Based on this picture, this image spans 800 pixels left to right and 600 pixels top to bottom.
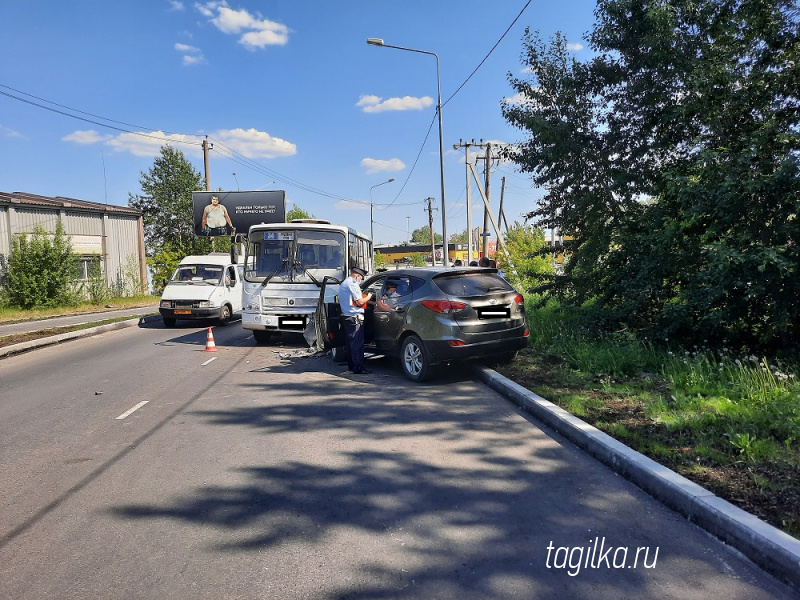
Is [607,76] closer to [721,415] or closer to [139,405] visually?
[721,415]

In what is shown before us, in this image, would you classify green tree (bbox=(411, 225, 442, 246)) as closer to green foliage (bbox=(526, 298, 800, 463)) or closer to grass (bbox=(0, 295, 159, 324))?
grass (bbox=(0, 295, 159, 324))

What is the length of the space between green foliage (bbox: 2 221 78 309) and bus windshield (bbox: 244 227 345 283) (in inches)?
698

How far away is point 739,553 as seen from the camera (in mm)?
3031

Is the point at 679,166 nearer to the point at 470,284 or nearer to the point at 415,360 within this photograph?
the point at 470,284

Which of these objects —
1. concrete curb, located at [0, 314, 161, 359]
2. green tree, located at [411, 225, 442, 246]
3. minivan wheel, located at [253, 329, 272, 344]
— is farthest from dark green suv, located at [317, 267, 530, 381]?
green tree, located at [411, 225, 442, 246]

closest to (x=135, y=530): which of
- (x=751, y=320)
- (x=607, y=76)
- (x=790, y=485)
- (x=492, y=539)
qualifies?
(x=492, y=539)

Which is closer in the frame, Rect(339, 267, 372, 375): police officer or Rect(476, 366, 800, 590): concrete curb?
Rect(476, 366, 800, 590): concrete curb

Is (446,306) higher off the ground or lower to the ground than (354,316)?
higher

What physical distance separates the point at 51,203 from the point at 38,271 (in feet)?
16.2

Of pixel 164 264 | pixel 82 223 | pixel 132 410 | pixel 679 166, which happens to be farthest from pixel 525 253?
pixel 82 223

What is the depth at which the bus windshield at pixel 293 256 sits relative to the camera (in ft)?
38.8

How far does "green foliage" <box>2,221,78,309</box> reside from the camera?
24.0 m

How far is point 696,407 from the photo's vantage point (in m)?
5.32

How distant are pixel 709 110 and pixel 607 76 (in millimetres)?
2507
